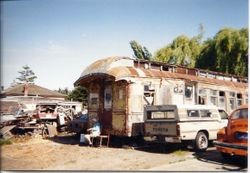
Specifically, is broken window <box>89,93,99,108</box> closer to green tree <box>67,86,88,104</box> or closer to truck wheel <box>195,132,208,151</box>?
truck wheel <box>195,132,208,151</box>

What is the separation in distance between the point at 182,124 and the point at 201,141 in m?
0.97

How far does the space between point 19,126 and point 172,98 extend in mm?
6619

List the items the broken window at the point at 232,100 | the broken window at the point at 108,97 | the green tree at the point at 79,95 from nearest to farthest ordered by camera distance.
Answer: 1. the broken window at the point at 108,97
2. the broken window at the point at 232,100
3. the green tree at the point at 79,95

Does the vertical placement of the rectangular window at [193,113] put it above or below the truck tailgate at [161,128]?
above

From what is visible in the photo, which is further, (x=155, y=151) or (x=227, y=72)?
(x=227, y=72)

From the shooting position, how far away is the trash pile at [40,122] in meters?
13.5

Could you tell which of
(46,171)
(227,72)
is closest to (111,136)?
(46,171)

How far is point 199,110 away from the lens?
406 inches

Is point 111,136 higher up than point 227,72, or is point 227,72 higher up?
point 227,72

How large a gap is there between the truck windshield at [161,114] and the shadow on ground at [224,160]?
4.17 ft

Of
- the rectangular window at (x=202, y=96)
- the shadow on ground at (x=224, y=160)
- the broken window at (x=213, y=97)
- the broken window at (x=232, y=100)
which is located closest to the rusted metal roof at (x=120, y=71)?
the rectangular window at (x=202, y=96)

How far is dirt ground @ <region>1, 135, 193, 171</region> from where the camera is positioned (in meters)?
8.23

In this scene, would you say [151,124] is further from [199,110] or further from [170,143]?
[199,110]

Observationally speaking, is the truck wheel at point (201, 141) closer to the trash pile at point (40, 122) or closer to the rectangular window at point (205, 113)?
the rectangular window at point (205, 113)
